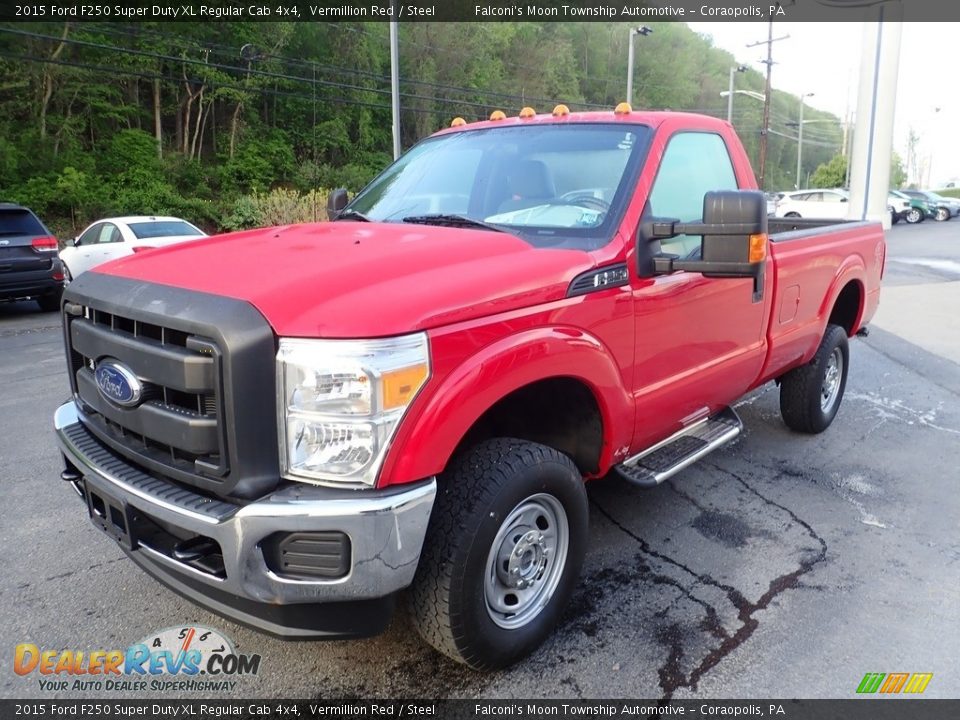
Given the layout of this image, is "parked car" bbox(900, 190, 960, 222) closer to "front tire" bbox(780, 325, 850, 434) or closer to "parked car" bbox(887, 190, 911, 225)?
"parked car" bbox(887, 190, 911, 225)

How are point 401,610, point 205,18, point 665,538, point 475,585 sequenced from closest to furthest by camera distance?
point 475,585 < point 401,610 < point 665,538 < point 205,18

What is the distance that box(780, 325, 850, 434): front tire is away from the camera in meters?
5.04

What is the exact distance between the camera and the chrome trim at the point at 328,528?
82.0 inches

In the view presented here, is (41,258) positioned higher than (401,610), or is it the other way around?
(41,258)

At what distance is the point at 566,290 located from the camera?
8.89 feet

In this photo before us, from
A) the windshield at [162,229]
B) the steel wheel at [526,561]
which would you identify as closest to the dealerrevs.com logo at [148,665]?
the steel wheel at [526,561]

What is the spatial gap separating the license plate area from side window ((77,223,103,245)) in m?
12.5

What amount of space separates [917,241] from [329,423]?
27090 mm

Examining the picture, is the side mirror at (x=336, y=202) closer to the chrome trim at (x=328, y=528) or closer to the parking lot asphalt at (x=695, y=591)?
the parking lot asphalt at (x=695, y=591)

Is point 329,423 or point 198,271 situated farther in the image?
point 198,271

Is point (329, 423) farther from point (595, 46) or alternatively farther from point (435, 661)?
point (595, 46)

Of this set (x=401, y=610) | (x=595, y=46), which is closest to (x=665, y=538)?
(x=401, y=610)

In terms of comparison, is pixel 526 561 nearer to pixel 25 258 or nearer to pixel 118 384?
pixel 118 384

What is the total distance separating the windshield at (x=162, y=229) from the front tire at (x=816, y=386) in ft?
36.1
